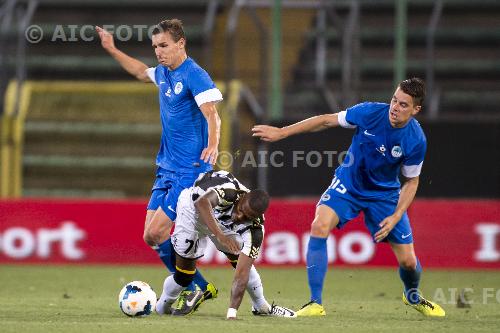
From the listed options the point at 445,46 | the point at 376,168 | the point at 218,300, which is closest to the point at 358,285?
the point at 218,300

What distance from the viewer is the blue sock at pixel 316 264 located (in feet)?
30.5

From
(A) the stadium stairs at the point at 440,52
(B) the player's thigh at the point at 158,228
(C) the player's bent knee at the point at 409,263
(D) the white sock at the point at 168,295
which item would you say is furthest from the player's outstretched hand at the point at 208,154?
(A) the stadium stairs at the point at 440,52

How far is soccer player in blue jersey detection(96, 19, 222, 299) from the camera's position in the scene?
9.39 metres

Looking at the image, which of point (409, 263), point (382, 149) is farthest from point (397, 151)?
point (409, 263)

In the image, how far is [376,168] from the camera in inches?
375

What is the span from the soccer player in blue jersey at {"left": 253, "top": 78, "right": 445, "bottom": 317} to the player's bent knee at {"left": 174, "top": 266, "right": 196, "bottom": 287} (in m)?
0.91

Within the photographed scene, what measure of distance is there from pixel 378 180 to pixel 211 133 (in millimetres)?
1504

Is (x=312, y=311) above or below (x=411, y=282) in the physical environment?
below

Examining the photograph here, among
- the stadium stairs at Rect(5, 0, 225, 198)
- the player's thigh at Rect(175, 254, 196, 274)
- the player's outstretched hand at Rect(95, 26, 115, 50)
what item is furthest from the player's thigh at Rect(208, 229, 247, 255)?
the stadium stairs at Rect(5, 0, 225, 198)

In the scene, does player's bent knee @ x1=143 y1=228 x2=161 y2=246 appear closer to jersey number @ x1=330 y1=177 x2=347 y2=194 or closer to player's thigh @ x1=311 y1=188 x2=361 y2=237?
player's thigh @ x1=311 y1=188 x2=361 y2=237

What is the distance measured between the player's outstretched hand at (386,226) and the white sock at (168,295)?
157 cm

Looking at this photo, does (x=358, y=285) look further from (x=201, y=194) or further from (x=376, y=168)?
(x=201, y=194)

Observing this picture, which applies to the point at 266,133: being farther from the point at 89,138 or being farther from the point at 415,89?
the point at 89,138

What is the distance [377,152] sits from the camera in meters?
9.46
